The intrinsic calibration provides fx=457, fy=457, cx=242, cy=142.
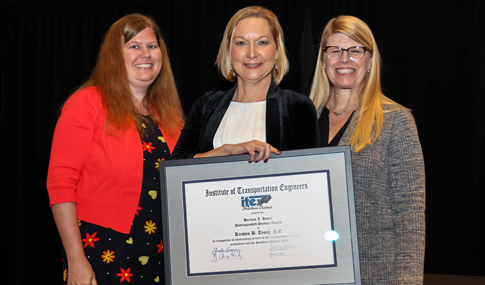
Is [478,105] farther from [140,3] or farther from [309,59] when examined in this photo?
[140,3]

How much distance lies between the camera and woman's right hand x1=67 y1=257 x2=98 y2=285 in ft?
6.68

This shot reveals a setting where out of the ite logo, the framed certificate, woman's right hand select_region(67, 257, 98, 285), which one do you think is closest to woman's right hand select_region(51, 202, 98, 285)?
woman's right hand select_region(67, 257, 98, 285)

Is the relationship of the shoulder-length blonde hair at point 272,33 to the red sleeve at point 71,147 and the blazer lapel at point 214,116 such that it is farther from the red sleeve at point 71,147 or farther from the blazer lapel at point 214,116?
the red sleeve at point 71,147

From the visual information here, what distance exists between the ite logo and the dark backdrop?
270 cm

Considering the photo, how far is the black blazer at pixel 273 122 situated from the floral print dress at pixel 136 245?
1.24 feet

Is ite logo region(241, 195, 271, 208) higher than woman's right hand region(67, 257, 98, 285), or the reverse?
ite logo region(241, 195, 271, 208)

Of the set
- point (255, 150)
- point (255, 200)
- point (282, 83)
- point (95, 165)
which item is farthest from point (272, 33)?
point (282, 83)

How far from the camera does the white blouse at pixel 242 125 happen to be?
6.09ft

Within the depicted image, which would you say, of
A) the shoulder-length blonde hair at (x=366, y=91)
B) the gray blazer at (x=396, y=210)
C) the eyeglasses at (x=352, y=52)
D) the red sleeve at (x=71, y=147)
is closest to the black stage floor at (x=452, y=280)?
the gray blazer at (x=396, y=210)

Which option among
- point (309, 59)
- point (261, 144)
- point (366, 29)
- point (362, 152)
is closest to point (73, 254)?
point (261, 144)

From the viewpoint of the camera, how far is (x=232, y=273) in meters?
1.68

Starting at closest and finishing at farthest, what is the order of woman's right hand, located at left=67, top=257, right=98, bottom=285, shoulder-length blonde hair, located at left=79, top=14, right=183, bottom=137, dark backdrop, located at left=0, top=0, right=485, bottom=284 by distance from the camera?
woman's right hand, located at left=67, top=257, right=98, bottom=285 → shoulder-length blonde hair, located at left=79, top=14, right=183, bottom=137 → dark backdrop, located at left=0, top=0, right=485, bottom=284

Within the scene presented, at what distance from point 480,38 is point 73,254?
3597 millimetres

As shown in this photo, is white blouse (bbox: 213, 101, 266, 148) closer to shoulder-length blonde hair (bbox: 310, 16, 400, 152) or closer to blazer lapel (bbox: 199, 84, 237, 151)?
blazer lapel (bbox: 199, 84, 237, 151)
